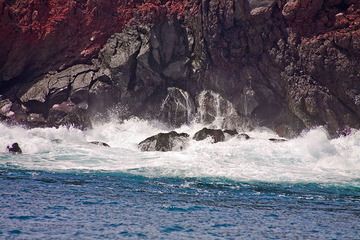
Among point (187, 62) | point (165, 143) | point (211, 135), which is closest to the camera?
point (165, 143)

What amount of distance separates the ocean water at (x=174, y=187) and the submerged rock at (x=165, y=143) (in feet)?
2.86

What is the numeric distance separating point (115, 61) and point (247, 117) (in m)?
9.30

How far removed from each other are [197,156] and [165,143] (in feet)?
11.0

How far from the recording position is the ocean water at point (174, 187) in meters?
14.3

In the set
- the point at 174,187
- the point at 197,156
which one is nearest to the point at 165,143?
the point at 197,156

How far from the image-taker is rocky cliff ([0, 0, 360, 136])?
37094mm

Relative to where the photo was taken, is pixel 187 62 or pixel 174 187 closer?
pixel 174 187

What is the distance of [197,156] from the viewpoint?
28531mm

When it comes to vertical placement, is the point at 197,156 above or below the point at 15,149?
below

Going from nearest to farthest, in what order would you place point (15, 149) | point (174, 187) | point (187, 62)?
point (174, 187)
point (15, 149)
point (187, 62)

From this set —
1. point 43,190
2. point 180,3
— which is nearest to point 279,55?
point 180,3

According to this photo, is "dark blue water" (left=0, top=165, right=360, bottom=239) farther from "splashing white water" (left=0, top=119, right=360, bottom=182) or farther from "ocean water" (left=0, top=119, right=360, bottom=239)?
"splashing white water" (left=0, top=119, right=360, bottom=182)

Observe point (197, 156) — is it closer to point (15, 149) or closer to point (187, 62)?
point (15, 149)

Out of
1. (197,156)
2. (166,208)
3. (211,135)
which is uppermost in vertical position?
(211,135)
